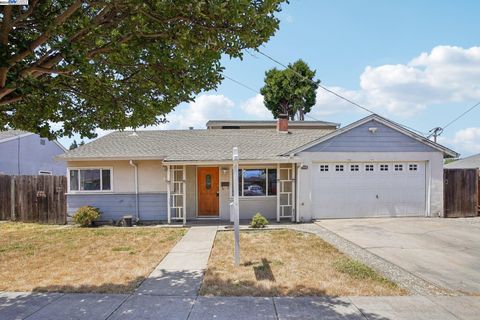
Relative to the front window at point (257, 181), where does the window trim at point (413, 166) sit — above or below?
above

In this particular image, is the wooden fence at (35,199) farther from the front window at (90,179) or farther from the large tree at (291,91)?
the large tree at (291,91)

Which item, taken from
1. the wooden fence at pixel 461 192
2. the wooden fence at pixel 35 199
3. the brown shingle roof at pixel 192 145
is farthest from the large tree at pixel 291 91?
the wooden fence at pixel 35 199

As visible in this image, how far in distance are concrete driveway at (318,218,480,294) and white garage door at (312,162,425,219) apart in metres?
0.56

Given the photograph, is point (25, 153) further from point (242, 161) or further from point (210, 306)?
point (210, 306)

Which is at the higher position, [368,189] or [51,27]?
[51,27]

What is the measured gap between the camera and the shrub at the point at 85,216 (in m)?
13.0

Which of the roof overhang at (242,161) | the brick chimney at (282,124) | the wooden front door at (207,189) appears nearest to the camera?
the roof overhang at (242,161)

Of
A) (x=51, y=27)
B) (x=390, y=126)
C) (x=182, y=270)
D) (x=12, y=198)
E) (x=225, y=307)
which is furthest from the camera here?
(x=12, y=198)

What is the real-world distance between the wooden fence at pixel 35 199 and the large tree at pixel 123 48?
28.9ft

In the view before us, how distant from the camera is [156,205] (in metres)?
14.0

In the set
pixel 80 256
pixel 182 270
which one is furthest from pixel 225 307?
pixel 80 256

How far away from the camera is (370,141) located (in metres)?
13.8

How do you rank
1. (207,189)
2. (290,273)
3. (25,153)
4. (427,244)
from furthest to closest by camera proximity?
(25,153) < (207,189) < (427,244) < (290,273)

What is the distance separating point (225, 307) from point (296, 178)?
29.9 ft
